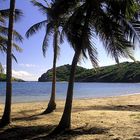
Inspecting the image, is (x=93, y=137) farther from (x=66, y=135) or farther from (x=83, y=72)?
(x=83, y=72)

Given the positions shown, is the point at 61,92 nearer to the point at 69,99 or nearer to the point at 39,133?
the point at 69,99

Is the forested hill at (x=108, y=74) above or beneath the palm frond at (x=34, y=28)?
above

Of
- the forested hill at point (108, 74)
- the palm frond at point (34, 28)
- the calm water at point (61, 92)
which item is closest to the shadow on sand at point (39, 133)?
the palm frond at point (34, 28)

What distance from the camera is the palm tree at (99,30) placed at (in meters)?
13.8

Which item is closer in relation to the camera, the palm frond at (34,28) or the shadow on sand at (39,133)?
the shadow on sand at (39,133)

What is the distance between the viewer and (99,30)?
1432 cm

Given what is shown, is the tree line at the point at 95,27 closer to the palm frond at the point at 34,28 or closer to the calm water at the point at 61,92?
the palm frond at the point at 34,28

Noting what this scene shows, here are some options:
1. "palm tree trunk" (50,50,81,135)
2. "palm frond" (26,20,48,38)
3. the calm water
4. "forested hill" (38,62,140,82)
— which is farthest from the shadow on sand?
"forested hill" (38,62,140,82)

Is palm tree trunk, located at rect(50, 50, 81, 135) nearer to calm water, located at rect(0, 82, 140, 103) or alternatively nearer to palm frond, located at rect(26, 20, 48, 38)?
palm frond, located at rect(26, 20, 48, 38)

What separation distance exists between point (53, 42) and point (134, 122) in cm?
703

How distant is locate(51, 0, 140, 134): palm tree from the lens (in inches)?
545

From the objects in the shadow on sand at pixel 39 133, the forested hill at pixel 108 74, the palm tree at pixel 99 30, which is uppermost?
the forested hill at pixel 108 74

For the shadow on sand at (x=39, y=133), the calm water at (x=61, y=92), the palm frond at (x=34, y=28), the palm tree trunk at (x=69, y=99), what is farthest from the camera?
the calm water at (x=61, y=92)

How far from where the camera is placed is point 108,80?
16212 centimetres
